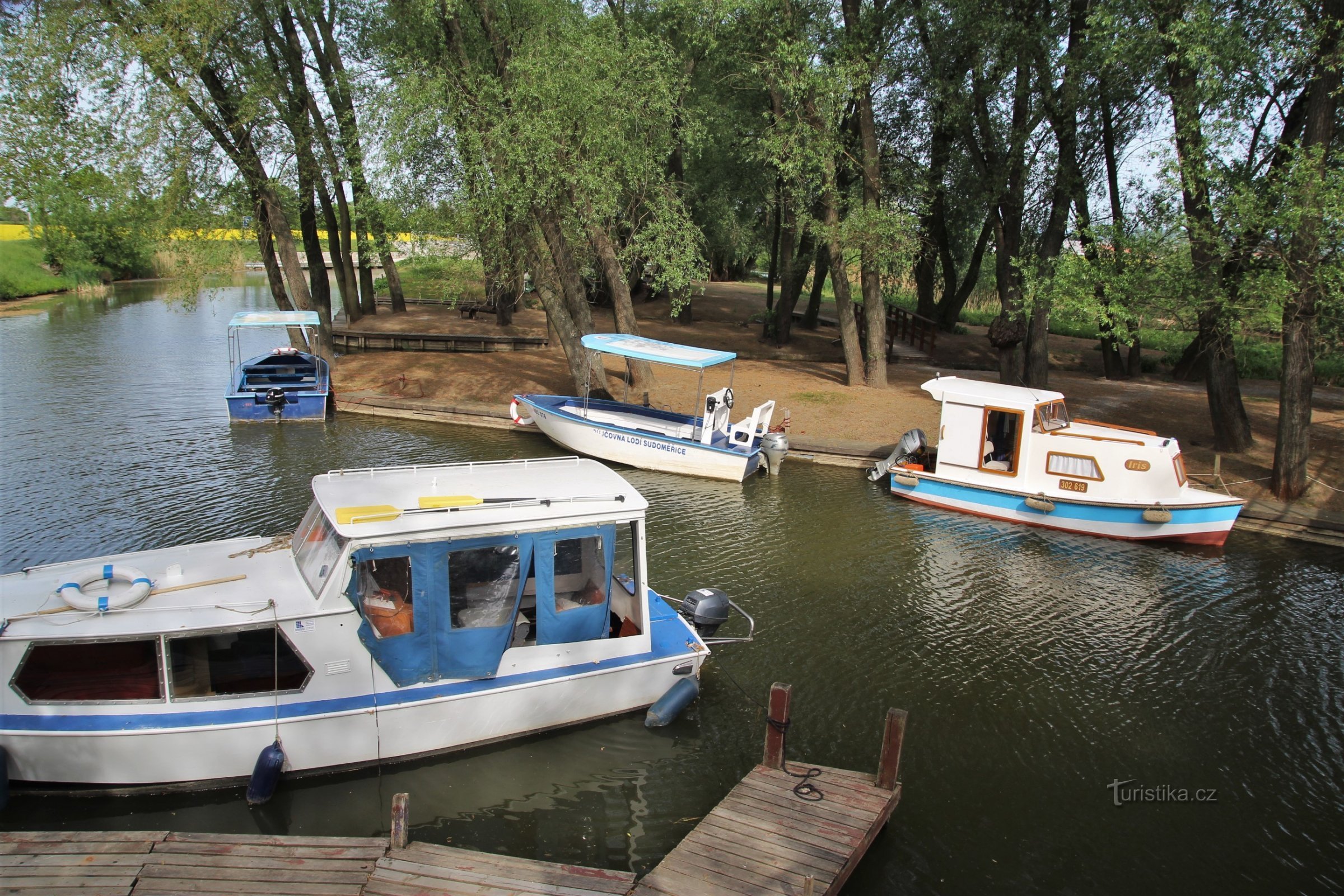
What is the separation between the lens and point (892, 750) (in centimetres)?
862

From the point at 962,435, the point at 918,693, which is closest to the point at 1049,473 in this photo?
the point at 962,435

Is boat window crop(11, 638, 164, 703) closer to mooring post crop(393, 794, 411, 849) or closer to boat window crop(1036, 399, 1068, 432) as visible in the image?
mooring post crop(393, 794, 411, 849)

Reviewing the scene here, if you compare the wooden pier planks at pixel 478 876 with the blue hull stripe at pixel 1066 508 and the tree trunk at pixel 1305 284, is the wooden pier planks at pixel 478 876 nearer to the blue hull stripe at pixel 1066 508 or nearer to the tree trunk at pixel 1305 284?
the blue hull stripe at pixel 1066 508

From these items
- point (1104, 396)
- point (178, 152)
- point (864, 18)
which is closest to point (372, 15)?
point (178, 152)

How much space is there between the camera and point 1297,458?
60.8 ft

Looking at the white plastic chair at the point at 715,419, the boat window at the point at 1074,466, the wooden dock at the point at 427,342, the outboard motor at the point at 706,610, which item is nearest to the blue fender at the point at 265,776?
the outboard motor at the point at 706,610

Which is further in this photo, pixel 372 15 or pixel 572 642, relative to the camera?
pixel 372 15

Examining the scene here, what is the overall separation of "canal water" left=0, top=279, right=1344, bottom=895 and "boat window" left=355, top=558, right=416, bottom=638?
5.15ft

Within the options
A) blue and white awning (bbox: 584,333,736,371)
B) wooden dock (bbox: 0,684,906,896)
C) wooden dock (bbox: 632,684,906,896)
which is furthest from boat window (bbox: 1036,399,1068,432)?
wooden dock (bbox: 0,684,906,896)

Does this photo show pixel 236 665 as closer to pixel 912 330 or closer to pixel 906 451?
pixel 906 451

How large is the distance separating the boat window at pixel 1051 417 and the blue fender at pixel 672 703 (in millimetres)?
11218

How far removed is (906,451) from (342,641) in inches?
562

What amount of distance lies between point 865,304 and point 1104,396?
771cm

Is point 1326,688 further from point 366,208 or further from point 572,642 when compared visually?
point 366,208
